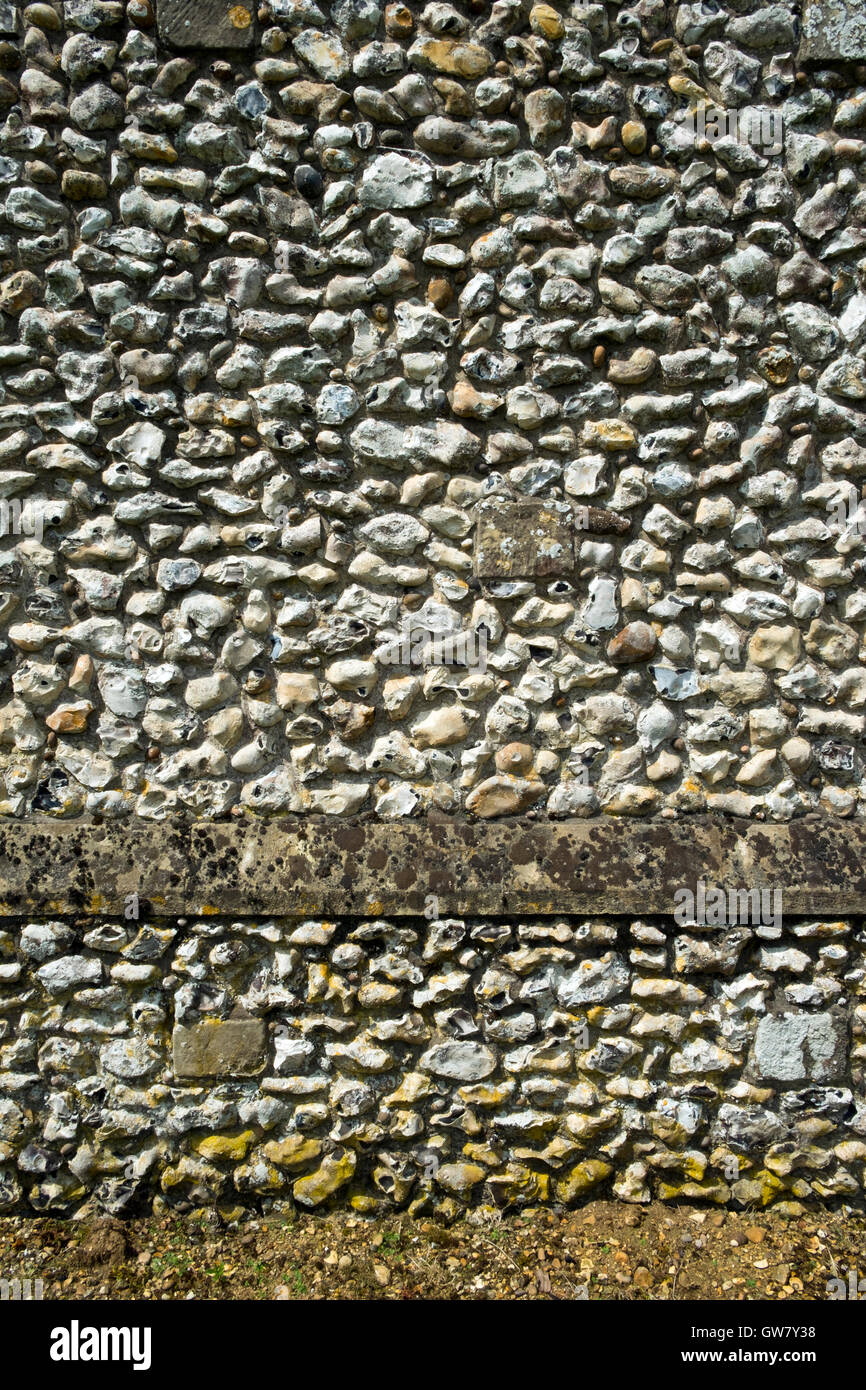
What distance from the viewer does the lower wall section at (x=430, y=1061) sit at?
2.88m

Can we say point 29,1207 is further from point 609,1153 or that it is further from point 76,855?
point 609,1153

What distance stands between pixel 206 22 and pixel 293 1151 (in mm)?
3690

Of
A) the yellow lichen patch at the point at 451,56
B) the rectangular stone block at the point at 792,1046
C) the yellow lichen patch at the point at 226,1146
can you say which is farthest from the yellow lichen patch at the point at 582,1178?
the yellow lichen patch at the point at 451,56

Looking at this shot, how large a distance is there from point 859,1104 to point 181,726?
265 cm

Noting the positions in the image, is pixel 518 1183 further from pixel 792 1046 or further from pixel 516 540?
pixel 516 540

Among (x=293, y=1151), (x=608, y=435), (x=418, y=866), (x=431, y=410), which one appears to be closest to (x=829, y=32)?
(x=608, y=435)

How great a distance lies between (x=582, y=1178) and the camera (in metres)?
2.90

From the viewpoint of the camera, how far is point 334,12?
2.78 m

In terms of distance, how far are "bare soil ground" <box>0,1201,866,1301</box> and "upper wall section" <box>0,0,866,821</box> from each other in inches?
54.3

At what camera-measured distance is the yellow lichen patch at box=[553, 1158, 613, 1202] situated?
290 centimetres

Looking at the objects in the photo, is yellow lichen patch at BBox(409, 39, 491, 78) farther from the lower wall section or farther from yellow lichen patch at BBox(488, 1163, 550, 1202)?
yellow lichen patch at BBox(488, 1163, 550, 1202)

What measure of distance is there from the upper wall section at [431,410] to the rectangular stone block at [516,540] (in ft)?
0.04

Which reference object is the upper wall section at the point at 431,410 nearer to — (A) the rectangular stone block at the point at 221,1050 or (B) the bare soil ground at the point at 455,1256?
(A) the rectangular stone block at the point at 221,1050

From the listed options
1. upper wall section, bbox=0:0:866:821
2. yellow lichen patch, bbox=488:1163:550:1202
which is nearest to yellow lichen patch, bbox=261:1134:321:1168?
yellow lichen patch, bbox=488:1163:550:1202
